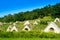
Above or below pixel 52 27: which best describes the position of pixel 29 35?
below

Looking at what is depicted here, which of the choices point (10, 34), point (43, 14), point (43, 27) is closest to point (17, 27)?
point (43, 27)

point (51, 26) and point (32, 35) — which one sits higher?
point (51, 26)

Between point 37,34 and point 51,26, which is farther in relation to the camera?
point 51,26

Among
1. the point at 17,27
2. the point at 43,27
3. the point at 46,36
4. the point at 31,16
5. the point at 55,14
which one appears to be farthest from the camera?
the point at 31,16

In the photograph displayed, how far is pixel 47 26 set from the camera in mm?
41188

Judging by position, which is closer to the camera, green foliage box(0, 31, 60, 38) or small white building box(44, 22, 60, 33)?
green foliage box(0, 31, 60, 38)

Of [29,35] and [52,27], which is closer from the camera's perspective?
[29,35]

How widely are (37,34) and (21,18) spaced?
80.0 m

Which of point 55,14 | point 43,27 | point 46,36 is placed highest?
point 55,14

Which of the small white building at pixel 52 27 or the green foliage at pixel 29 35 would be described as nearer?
the green foliage at pixel 29 35

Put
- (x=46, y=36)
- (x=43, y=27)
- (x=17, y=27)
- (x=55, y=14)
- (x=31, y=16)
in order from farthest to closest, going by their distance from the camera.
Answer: (x=31, y=16) → (x=55, y=14) → (x=17, y=27) → (x=43, y=27) → (x=46, y=36)

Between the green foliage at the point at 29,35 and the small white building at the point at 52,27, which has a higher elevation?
the small white building at the point at 52,27

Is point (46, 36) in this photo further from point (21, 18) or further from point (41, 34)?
point (21, 18)

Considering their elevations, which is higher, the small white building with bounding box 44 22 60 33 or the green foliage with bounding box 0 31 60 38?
the small white building with bounding box 44 22 60 33
